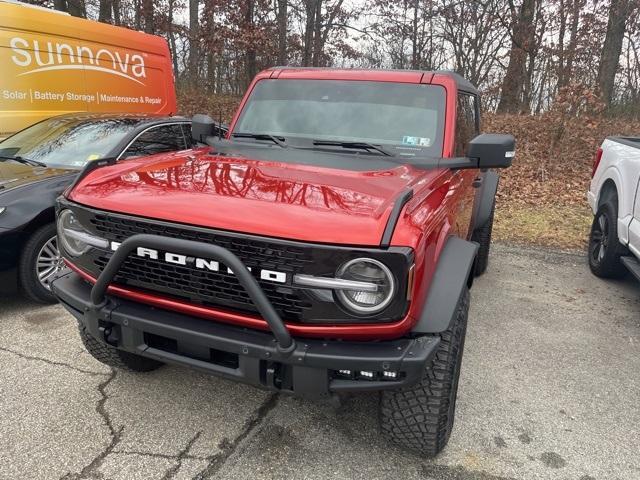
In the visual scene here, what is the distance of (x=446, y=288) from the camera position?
224cm

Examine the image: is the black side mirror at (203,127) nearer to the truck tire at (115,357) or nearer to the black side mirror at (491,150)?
the truck tire at (115,357)

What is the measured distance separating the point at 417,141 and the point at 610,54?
1298 cm

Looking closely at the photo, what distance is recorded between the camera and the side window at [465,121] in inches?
137

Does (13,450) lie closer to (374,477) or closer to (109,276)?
(109,276)

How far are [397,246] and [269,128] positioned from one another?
1.86 m

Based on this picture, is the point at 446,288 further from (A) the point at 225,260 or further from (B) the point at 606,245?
(B) the point at 606,245

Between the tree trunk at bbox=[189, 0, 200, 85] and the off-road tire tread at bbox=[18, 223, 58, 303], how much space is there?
40.6 ft

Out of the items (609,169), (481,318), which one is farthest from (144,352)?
(609,169)

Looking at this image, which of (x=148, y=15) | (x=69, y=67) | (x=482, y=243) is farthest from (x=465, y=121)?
(x=148, y=15)

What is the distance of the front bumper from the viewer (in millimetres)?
1975

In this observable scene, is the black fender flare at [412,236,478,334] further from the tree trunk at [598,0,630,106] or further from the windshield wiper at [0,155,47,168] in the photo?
the tree trunk at [598,0,630,106]

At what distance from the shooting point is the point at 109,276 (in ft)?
7.10

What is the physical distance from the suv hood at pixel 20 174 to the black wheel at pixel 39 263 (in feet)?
1.33

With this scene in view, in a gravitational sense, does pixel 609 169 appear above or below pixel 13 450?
above
